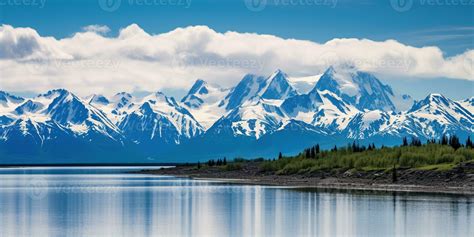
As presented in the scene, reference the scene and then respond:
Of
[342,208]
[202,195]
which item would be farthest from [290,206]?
[202,195]

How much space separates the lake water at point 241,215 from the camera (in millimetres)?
86125

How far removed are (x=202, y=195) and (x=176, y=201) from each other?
15.1m

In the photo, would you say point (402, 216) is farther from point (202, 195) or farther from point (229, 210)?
point (202, 195)

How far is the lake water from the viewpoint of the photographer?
86.1 m

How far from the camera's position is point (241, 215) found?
106 m

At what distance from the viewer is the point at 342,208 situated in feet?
372

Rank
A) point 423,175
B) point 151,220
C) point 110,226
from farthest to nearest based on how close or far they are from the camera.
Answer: point 423,175, point 151,220, point 110,226

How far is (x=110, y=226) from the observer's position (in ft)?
300

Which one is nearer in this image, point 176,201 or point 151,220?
point 151,220

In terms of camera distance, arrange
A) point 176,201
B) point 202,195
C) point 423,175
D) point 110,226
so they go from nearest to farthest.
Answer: point 110,226
point 176,201
point 202,195
point 423,175

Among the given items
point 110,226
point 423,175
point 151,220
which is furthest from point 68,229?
point 423,175

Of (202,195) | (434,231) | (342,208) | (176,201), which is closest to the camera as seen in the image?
(434,231)

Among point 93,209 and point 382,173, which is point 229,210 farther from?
point 382,173

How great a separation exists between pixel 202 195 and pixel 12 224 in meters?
56.9
